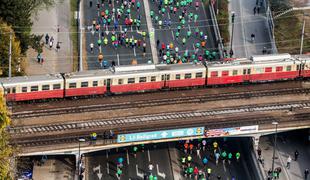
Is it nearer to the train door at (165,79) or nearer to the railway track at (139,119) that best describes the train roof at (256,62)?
the train door at (165,79)

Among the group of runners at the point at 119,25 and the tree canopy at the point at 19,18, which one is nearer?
the tree canopy at the point at 19,18

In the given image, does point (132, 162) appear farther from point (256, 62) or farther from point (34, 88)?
point (256, 62)

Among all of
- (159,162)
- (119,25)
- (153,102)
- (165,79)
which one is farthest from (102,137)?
(119,25)

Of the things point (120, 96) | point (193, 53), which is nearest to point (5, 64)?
point (120, 96)

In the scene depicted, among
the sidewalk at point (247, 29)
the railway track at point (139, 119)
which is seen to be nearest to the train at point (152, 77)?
the railway track at point (139, 119)

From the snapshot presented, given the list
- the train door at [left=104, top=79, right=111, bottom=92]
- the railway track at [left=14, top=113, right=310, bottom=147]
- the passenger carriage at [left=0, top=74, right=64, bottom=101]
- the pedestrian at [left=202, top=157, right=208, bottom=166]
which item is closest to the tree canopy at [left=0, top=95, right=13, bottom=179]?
the railway track at [left=14, top=113, right=310, bottom=147]

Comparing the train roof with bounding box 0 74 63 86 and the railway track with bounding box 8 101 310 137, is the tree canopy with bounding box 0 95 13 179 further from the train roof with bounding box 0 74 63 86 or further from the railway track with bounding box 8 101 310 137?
the train roof with bounding box 0 74 63 86

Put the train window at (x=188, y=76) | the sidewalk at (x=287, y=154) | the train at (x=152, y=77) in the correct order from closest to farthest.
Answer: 1. the sidewalk at (x=287, y=154)
2. the train at (x=152, y=77)
3. the train window at (x=188, y=76)
